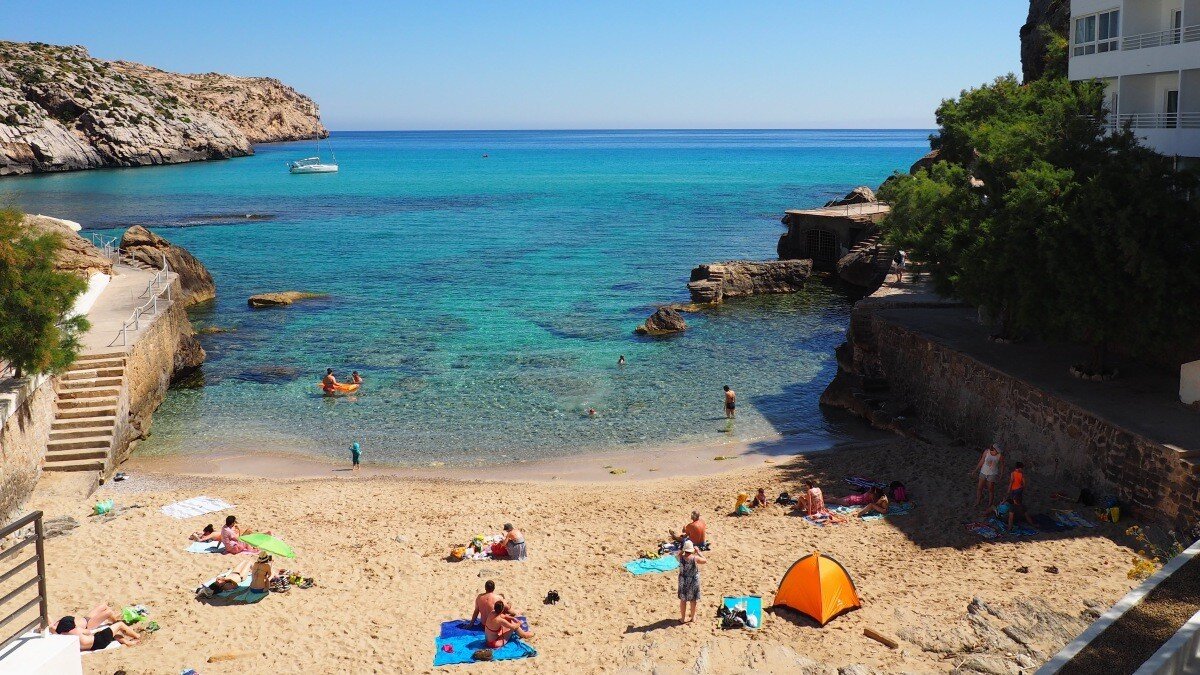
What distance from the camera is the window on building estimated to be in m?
24.8

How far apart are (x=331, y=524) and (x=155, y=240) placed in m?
29.7

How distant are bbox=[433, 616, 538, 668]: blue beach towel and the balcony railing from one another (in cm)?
1983

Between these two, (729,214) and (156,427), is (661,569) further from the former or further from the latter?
(729,214)

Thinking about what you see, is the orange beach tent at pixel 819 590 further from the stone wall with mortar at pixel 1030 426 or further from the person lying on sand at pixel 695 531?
the stone wall with mortar at pixel 1030 426

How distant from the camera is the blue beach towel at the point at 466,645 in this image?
43.3ft

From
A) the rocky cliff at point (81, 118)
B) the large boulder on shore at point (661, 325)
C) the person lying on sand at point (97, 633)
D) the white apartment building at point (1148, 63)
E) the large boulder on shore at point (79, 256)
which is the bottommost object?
the person lying on sand at point (97, 633)

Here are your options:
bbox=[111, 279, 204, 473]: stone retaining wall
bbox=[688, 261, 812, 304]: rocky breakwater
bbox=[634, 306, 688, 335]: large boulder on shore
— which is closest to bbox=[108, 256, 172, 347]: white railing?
bbox=[111, 279, 204, 473]: stone retaining wall

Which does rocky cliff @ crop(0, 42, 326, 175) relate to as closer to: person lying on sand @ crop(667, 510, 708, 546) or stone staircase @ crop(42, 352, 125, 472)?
stone staircase @ crop(42, 352, 125, 472)

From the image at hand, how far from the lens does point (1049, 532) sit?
16469 mm

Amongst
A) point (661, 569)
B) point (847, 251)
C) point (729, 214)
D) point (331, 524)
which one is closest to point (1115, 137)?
point (661, 569)

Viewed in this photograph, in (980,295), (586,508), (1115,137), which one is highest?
(1115,137)

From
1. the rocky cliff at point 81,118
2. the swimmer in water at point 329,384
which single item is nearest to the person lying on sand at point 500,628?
the swimmer in water at point 329,384

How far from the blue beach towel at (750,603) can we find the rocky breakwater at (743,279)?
2876 centimetres

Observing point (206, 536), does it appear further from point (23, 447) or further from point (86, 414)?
point (86, 414)
